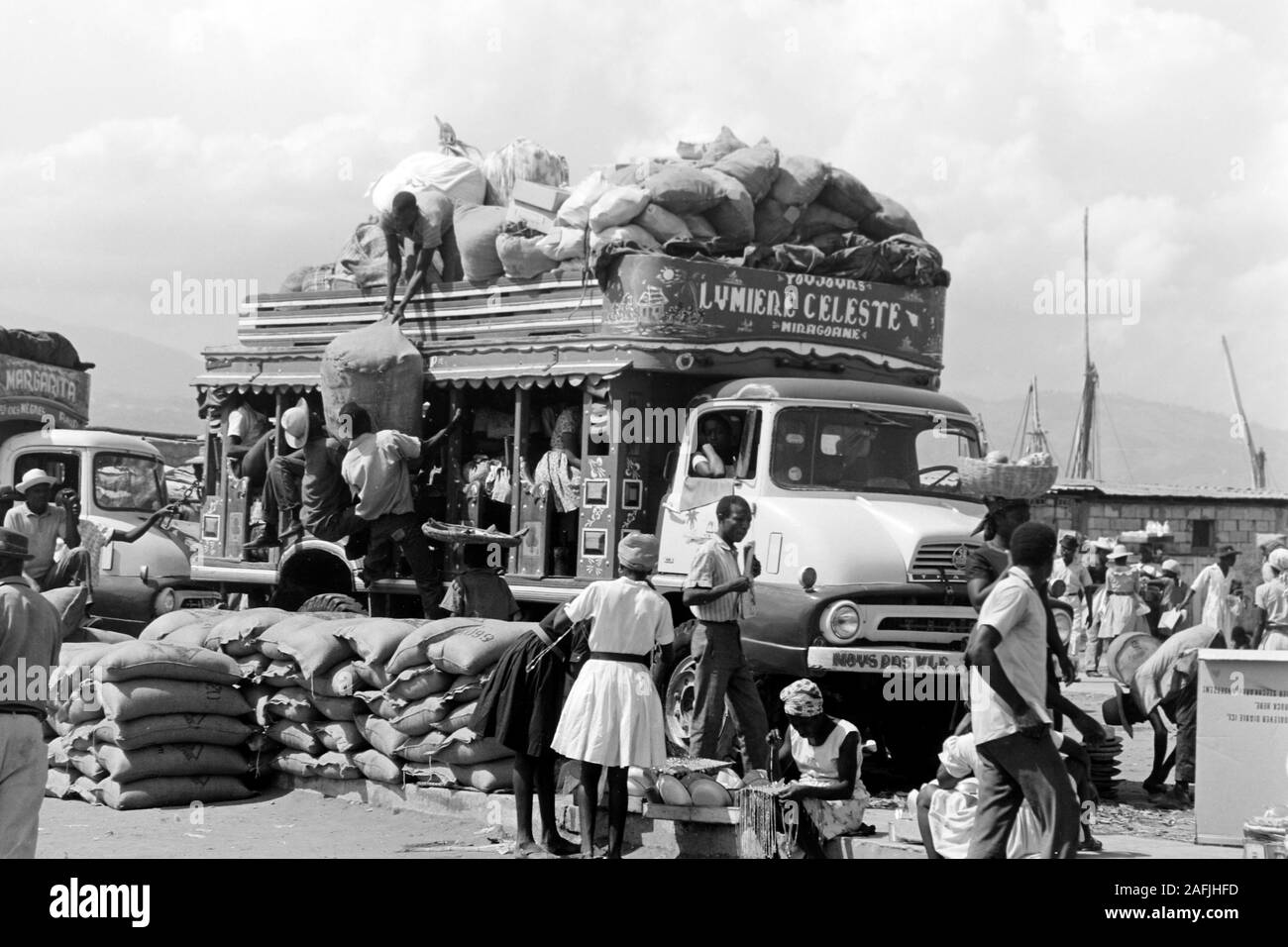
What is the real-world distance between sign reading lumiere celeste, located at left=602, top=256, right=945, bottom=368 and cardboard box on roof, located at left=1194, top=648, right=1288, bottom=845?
399cm

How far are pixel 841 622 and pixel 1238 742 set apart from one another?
7.72ft

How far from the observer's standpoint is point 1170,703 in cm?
1073

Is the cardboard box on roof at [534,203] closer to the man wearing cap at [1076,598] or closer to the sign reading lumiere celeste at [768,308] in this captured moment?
the sign reading lumiere celeste at [768,308]

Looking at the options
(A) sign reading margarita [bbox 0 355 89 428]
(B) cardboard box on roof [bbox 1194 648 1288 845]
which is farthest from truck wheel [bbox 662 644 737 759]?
(A) sign reading margarita [bbox 0 355 89 428]

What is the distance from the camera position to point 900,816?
8.41 meters

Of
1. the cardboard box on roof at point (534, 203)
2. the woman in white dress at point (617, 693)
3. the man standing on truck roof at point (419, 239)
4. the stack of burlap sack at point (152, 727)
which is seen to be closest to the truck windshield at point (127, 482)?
the man standing on truck roof at point (419, 239)

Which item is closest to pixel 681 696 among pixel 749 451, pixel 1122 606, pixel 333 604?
pixel 749 451

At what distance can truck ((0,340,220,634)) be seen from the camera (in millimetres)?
16891

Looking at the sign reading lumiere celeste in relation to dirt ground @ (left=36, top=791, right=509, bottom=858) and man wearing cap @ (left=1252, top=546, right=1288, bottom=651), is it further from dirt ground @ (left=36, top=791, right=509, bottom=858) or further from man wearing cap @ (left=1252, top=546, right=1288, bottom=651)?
dirt ground @ (left=36, top=791, right=509, bottom=858)

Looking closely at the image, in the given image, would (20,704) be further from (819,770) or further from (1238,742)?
(1238,742)

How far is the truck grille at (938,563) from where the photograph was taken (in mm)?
10117

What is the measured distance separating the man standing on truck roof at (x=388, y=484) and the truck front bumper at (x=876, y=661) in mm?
3653

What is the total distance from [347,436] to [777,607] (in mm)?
4063
